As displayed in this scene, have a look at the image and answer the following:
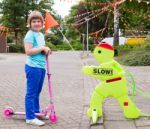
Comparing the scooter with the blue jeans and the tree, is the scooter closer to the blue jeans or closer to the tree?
the blue jeans

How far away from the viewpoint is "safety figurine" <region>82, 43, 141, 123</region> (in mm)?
7258

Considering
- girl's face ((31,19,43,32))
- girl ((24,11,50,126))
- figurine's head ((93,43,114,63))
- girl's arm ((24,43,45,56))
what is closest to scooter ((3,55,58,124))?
girl ((24,11,50,126))

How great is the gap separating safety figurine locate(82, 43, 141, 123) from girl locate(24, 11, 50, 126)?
697 millimetres

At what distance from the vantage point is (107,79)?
7293mm

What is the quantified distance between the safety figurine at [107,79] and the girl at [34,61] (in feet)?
2.29

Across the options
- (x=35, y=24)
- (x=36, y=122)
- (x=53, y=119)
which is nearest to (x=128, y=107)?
(x=53, y=119)

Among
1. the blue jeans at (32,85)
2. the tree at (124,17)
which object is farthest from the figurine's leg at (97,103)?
the tree at (124,17)

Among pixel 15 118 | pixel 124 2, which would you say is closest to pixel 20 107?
pixel 15 118

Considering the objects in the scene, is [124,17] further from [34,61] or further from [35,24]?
[34,61]

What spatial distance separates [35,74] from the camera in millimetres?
7281

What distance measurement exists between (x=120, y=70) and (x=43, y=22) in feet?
4.78

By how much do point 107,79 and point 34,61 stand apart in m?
1.18

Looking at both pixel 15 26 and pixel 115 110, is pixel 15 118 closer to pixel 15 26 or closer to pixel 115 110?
pixel 115 110

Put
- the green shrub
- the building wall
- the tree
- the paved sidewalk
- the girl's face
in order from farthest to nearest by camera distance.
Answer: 1. the green shrub
2. the building wall
3. the tree
4. the girl's face
5. the paved sidewalk
